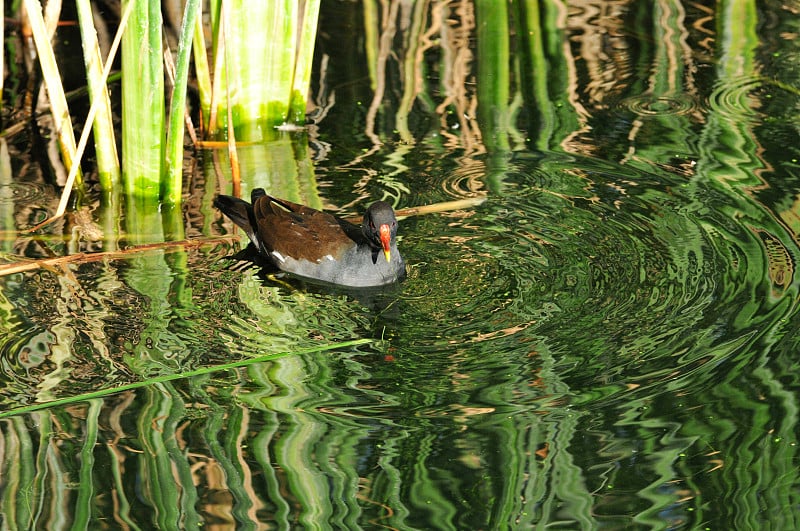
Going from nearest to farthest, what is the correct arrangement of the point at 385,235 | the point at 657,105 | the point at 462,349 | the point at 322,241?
1. the point at 462,349
2. the point at 385,235
3. the point at 322,241
4. the point at 657,105

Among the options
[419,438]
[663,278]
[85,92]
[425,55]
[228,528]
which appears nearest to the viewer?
[228,528]

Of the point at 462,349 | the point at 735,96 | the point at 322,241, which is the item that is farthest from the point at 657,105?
the point at 462,349

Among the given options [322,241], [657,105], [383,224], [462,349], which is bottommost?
[462,349]

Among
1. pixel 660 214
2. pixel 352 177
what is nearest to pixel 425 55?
pixel 352 177

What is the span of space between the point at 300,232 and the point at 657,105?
2.60 metres

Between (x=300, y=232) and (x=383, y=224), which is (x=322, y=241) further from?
(x=383, y=224)

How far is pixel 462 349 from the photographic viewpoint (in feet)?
14.8

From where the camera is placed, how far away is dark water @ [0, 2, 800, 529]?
377cm

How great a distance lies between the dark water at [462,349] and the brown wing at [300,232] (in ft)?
0.56

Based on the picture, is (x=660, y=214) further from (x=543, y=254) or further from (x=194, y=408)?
(x=194, y=408)

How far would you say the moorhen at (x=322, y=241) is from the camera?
5.10 meters

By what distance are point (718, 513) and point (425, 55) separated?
15.5 feet

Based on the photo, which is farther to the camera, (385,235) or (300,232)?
(300,232)

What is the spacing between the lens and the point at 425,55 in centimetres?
773
